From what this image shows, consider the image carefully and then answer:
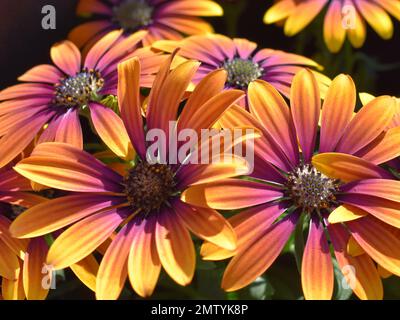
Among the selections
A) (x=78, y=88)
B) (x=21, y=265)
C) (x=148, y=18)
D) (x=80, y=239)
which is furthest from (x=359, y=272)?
(x=148, y=18)

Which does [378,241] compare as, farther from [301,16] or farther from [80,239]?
[301,16]

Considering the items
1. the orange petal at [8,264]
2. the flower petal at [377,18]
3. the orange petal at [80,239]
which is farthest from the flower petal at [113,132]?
the flower petal at [377,18]

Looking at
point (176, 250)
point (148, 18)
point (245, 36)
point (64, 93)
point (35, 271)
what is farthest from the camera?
point (245, 36)

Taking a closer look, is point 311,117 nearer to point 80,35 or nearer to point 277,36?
point 80,35

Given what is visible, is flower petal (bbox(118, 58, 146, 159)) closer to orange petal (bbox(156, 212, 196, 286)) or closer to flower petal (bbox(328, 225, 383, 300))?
orange petal (bbox(156, 212, 196, 286))

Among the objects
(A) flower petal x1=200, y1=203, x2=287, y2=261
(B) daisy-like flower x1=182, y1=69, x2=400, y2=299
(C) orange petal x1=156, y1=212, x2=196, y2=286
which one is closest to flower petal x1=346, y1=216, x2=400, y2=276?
(B) daisy-like flower x1=182, y1=69, x2=400, y2=299
